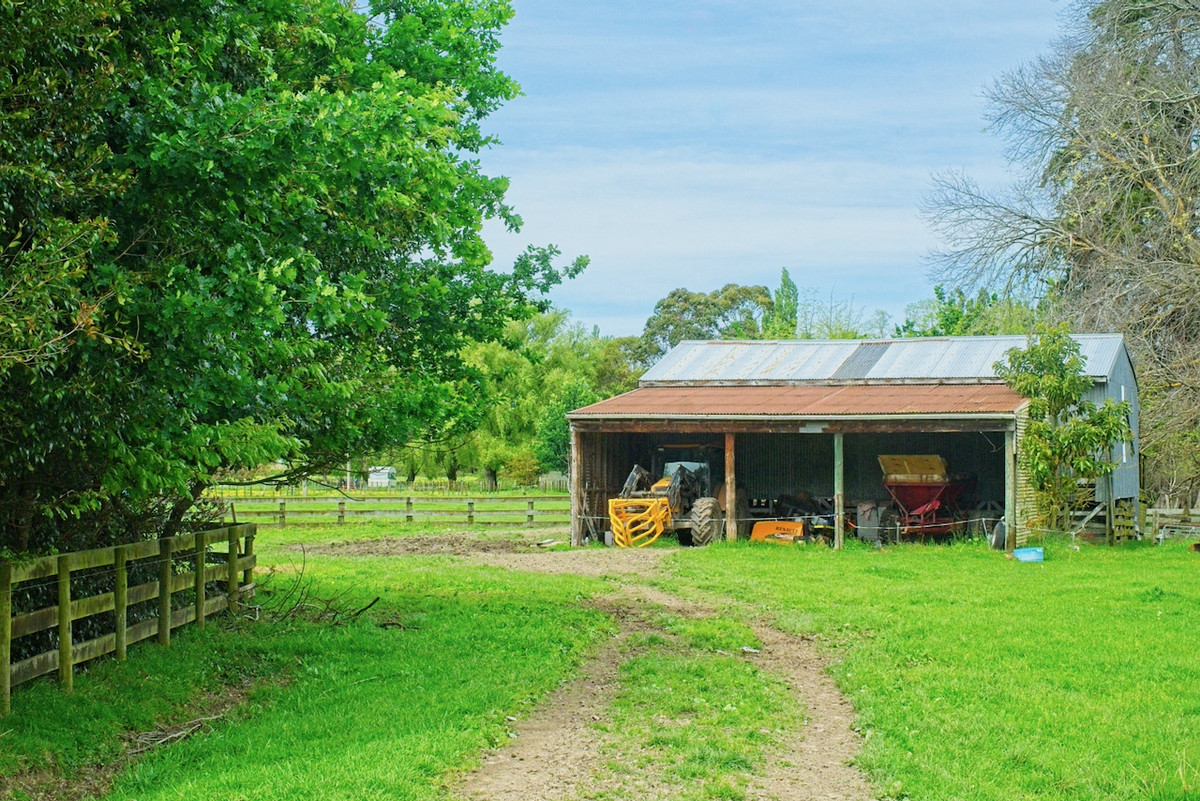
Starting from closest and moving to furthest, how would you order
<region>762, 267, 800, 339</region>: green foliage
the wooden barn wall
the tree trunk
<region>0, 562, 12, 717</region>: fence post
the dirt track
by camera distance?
the dirt track → <region>0, 562, 12, 717</region>: fence post → the tree trunk → the wooden barn wall → <region>762, 267, 800, 339</region>: green foliage

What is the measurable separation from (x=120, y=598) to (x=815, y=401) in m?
17.6

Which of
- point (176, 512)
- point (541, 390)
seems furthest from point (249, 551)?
point (541, 390)

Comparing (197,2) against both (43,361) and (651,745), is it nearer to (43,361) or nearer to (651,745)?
(43,361)

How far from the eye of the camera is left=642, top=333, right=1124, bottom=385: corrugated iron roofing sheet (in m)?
26.6

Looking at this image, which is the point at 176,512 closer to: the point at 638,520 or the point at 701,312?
the point at 638,520

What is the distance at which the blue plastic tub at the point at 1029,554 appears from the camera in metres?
20.3

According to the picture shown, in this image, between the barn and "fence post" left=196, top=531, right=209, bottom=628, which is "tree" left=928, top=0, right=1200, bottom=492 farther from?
"fence post" left=196, top=531, right=209, bottom=628

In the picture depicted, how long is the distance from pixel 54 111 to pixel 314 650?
5997mm

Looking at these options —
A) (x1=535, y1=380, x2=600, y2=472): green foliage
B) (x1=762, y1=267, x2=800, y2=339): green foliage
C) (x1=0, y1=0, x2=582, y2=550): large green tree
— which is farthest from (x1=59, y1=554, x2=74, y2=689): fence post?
(x1=762, y1=267, x2=800, y2=339): green foliage

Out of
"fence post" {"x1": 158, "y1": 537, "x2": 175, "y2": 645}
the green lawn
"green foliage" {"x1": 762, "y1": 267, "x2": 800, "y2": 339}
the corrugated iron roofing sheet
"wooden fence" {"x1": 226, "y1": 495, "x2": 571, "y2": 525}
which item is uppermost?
"green foliage" {"x1": 762, "y1": 267, "x2": 800, "y2": 339}

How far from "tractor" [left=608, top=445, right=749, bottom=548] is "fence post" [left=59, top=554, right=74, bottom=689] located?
15812 millimetres

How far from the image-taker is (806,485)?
27312 millimetres

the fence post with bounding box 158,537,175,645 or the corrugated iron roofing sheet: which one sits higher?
the corrugated iron roofing sheet

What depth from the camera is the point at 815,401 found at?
24625 mm
